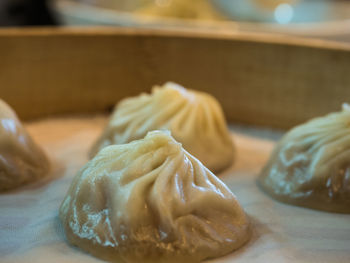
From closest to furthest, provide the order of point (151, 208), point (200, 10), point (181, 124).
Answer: point (151, 208) → point (181, 124) → point (200, 10)

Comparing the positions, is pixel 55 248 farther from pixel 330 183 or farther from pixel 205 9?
pixel 205 9

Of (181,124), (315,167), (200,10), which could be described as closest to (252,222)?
(315,167)

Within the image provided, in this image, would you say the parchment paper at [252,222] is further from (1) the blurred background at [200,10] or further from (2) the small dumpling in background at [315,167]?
(1) the blurred background at [200,10]

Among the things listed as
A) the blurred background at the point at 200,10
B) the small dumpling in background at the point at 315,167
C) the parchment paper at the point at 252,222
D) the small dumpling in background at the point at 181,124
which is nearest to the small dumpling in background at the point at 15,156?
the parchment paper at the point at 252,222

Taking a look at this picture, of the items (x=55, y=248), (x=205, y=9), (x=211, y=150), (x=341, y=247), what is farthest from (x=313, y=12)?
(x=55, y=248)

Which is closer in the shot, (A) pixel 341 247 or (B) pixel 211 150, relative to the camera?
(A) pixel 341 247

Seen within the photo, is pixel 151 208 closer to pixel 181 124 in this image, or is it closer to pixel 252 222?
pixel 252 222

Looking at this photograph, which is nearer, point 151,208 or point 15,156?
point 151,208
